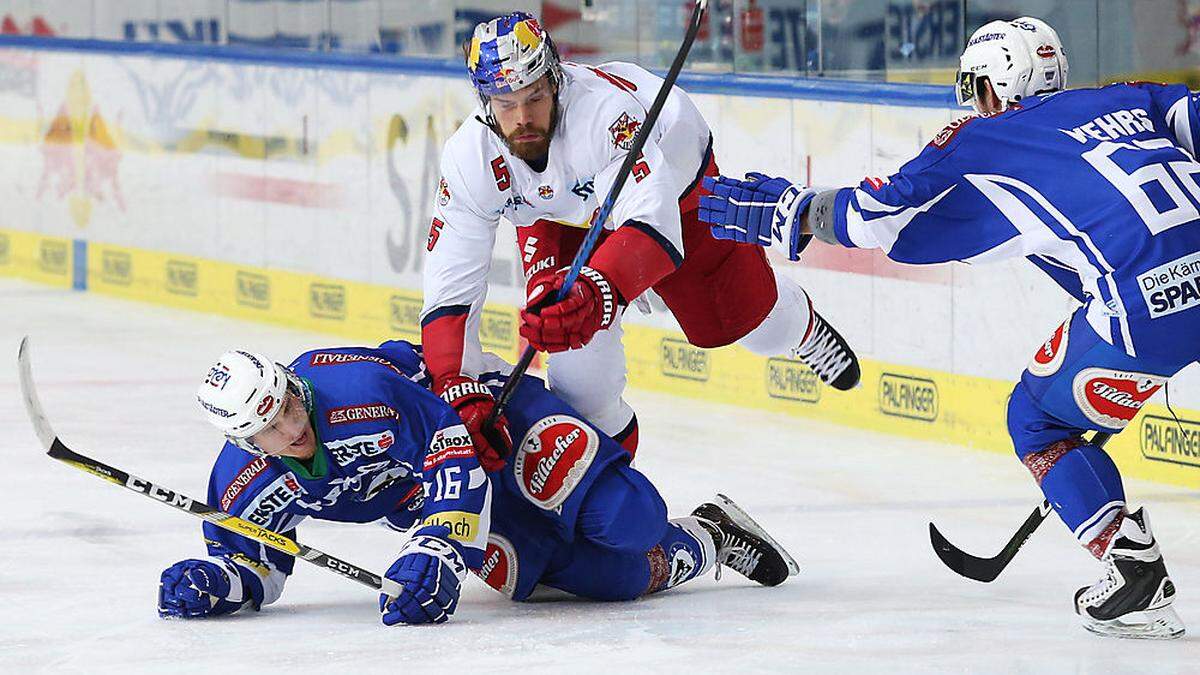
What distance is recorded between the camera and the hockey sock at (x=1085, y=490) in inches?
152

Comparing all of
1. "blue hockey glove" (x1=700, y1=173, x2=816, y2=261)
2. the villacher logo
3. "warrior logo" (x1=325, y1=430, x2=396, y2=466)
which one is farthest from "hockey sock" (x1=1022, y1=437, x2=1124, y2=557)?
the villacher logo

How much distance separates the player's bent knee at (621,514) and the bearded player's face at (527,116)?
670 millimetres

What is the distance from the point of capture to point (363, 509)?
4234 mm

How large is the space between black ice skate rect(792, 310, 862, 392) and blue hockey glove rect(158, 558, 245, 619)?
5.51 ft

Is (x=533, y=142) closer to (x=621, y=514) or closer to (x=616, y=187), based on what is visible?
(x=616, y=187)

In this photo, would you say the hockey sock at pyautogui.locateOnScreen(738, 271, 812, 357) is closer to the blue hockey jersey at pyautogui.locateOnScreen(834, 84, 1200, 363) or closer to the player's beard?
the player's beard

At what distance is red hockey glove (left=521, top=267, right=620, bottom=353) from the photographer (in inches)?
160

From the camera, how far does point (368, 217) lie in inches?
346

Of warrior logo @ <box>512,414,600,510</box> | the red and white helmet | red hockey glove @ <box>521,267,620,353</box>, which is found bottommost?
warrior logo @ <box>512,414,600,510</box>

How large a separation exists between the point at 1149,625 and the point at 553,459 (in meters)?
1.14

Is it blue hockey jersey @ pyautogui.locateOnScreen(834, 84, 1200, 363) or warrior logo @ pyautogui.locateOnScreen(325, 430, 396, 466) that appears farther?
warrior logo @ pyautogui.locateOnScreen(325, 430, 396, 466)

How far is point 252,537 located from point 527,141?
3.19 feet

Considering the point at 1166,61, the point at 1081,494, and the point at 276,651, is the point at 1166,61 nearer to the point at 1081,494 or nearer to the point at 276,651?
the point at 1081,494

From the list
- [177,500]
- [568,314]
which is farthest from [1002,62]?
[177,500]
